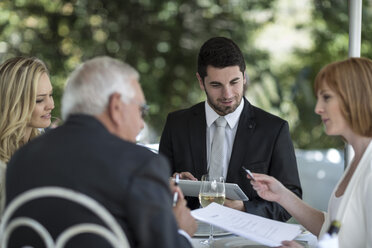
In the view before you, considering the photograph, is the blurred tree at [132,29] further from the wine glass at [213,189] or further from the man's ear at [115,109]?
the man's ear at [115,109]

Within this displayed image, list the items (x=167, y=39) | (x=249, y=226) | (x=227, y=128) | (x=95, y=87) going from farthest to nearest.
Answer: (x=167, y=39) < (x=227, y=128) < (x=249, y=226) < (x=95, y=87)

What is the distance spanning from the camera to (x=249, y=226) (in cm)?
208

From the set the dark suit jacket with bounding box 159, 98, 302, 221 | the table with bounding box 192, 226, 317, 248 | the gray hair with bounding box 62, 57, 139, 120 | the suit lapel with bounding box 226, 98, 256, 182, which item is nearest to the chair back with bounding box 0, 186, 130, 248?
the gray hair with bounding box 62, 57, 139, 120

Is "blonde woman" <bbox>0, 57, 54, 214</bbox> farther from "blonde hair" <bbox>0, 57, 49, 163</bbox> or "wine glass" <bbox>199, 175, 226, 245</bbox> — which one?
"wine glass" <bbox>199, 175, 226, 245</bbox>

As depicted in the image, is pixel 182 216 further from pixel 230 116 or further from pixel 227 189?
pixel 230 116

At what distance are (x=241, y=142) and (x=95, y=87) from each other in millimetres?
1647

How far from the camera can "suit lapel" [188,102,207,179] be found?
3.22 meters

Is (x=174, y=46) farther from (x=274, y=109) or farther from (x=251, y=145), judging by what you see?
(x=251, y=145)

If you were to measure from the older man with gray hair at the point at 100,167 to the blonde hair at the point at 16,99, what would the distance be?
1094 millimetres

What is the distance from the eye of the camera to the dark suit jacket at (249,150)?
10.1 feet

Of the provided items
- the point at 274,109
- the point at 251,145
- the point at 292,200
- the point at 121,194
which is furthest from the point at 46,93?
the point at 274,109

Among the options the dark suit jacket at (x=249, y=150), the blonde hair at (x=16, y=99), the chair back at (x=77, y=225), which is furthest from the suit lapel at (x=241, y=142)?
the chair back at (x=77, y=225)

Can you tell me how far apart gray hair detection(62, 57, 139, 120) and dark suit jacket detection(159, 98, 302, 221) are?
57.7 inches

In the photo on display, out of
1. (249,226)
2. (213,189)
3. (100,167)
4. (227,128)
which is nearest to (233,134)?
(227,128)
